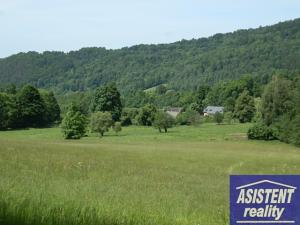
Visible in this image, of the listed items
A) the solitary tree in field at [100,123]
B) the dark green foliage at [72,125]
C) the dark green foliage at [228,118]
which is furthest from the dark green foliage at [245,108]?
the dark green foliage at [72,125]

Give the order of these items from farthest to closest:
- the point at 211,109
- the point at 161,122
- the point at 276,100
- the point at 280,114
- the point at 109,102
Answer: the point at 211,109 → the point at 109,102 → the point at 161,122 → the point at 276,100 → the point at 280,114

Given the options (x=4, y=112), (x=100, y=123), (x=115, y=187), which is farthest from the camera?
(x=4, y=112)

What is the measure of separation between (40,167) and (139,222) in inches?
594

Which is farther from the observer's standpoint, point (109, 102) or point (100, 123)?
point (109, 102)

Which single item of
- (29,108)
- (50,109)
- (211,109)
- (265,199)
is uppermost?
(265,199)

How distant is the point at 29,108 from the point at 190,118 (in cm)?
3921

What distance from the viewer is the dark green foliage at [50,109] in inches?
4881

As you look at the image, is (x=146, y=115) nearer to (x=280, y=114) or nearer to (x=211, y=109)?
(x=280, y=114)

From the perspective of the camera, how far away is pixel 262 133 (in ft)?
284

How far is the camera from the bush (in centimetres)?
8656

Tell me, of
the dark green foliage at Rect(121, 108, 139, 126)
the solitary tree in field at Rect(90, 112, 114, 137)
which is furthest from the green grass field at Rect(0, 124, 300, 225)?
the dark green foliage at Rect(121, 108, 139, 126)

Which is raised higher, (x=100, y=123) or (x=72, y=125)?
(x=72, y=125)

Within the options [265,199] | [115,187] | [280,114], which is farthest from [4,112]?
[265,199]

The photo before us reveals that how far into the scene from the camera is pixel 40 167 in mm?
21609
